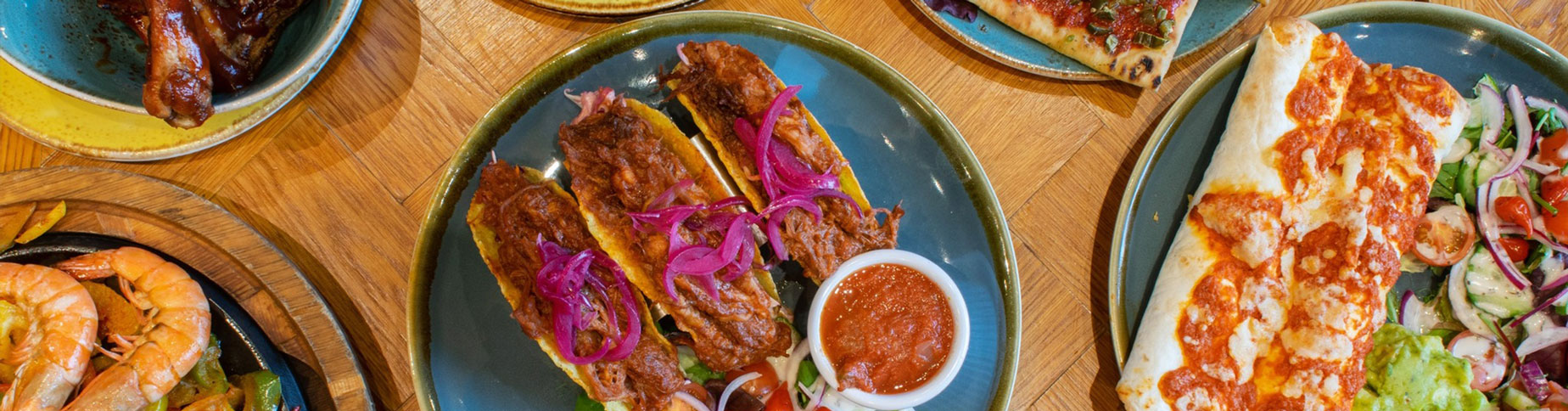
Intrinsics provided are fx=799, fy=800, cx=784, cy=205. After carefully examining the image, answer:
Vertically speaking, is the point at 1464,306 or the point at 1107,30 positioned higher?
the point at 1107,30

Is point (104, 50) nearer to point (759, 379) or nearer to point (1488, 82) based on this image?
point (759, 379)

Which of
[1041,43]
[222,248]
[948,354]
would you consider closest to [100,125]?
[222,248]

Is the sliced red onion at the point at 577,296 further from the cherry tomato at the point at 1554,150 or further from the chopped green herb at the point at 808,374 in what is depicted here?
the cherry tomato at the point at 1554,150

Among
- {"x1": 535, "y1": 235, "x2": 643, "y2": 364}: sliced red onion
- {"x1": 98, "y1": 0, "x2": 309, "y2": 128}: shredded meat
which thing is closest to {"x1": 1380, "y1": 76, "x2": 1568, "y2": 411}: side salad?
{"x1": 535, "y1": 235, "x2": 643, "y2": 364}: sliced red onion

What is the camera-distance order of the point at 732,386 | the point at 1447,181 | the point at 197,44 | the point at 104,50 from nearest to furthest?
the point at 197,44 < the point at 104,50 < the point at 732,386 < the point at 1447,181

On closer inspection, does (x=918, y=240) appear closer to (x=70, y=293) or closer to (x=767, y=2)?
(x=767, y=2)

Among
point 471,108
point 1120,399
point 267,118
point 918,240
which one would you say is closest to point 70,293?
point 267,118
